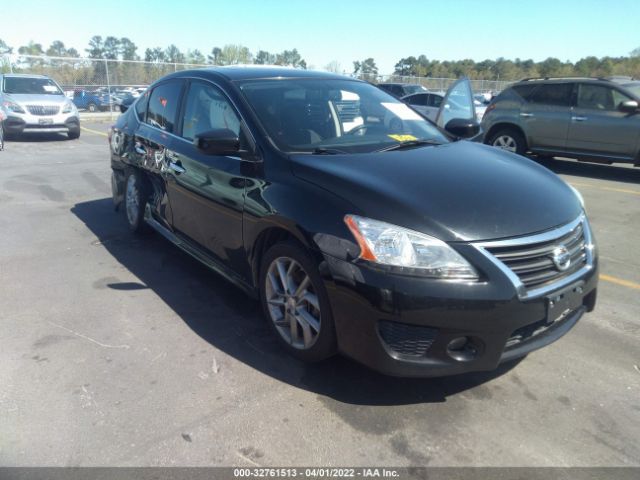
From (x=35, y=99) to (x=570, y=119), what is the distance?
12784 millimetres

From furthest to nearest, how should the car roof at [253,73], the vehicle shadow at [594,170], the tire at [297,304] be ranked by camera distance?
the vehicle shadow at [594,170]
the car roof at [253,73]
the tire at [297,304]

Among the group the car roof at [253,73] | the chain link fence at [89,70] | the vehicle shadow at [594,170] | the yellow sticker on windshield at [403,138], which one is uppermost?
the chain link fence at [89,70]

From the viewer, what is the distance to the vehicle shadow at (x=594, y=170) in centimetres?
943

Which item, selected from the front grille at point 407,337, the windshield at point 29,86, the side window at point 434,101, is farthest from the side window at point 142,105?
the side window at point 434,101

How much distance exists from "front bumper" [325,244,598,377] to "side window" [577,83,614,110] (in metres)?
8.18

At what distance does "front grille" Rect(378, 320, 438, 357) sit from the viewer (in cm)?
242

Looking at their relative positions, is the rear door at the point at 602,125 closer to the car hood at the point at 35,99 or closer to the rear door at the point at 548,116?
the rear door at the point at 548,116

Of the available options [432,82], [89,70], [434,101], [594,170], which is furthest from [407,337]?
[432,82]

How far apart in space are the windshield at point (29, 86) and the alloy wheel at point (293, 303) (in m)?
13.5

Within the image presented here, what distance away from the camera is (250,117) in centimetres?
336

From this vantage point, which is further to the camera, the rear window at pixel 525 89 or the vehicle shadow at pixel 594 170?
the rear window at pixel 525 89

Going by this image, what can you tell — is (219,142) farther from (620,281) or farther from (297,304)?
(620,281)

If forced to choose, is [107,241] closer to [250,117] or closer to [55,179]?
[250,117]

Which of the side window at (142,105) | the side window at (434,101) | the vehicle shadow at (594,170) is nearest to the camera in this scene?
the side window at (142,105)
